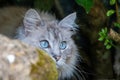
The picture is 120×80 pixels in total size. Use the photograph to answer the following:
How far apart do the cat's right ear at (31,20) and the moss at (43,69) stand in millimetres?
1338

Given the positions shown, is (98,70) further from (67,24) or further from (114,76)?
(67,24)

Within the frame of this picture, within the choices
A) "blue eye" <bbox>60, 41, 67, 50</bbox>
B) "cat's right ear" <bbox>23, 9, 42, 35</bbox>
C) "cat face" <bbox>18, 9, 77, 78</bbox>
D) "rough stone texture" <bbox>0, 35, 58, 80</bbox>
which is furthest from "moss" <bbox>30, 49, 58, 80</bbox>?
"blue eye" <bbox>60, 41, 67, 50</bbox>

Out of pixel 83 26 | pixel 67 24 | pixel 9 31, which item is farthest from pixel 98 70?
pixel 9 31

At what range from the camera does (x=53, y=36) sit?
355 centimetres

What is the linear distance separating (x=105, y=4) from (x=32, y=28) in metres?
1.15

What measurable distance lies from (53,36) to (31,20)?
280 millimetres

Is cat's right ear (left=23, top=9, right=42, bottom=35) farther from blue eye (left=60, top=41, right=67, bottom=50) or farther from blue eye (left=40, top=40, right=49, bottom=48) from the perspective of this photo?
blue eye (left=60, top=41, right=67, bottom=50)

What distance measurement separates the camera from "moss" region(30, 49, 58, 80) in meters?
1.95

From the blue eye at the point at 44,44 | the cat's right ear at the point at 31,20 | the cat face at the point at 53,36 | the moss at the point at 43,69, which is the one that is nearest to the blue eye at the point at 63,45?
the cat face at the point at 53,36

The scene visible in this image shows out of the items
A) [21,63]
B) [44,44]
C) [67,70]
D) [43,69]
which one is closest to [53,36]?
[44,44]

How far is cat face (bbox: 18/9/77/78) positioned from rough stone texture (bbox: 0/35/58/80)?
1297 millimetres

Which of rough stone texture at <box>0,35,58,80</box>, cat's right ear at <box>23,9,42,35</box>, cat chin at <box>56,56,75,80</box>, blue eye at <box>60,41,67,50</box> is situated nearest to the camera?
rough stone texture at <box>0,35,58,80</box>

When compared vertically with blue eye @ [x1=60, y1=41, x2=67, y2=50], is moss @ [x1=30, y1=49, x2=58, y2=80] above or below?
below

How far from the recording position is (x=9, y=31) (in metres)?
3.76
